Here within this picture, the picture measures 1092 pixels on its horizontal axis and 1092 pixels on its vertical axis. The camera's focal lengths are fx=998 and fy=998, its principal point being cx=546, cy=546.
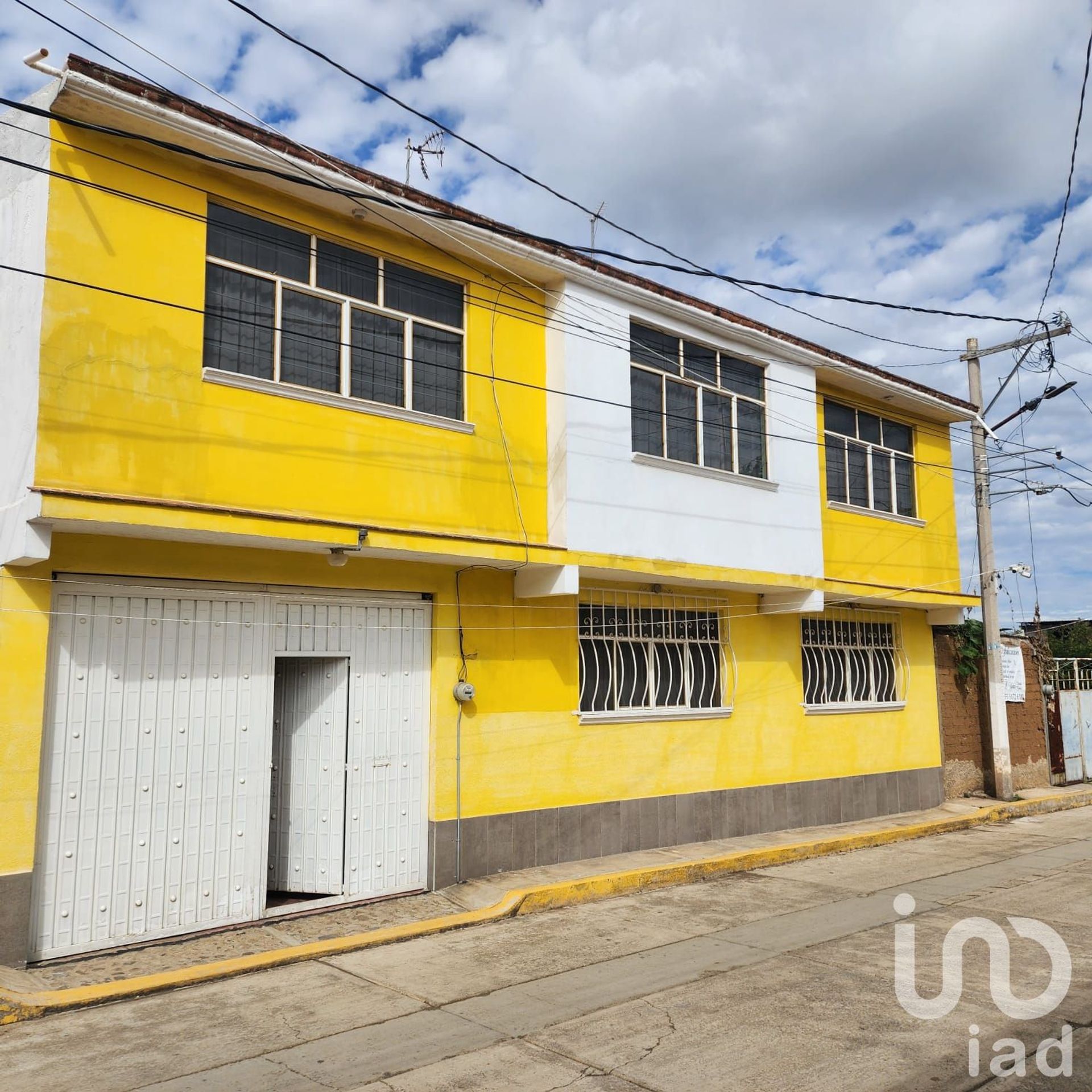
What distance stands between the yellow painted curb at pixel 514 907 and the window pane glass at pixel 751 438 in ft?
15.3

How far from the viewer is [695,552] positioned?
11.6m

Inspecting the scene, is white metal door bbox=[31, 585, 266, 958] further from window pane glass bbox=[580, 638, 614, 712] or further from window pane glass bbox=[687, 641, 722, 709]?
window pane glass bbox=[687, 641, 722, 709]

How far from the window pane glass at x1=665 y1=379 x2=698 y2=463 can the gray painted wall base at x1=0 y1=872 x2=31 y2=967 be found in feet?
25.4

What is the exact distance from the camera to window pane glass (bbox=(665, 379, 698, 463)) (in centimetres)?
1180

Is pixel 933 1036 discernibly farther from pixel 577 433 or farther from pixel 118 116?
pixel 118 116

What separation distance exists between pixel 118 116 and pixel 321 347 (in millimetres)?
2347

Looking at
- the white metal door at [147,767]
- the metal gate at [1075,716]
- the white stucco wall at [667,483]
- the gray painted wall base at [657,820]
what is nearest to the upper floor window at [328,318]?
the white stucco wall at [667,483]

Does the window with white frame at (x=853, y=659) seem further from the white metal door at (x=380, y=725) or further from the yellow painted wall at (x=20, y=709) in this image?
the yellow painted wall at (x=20, y=709)

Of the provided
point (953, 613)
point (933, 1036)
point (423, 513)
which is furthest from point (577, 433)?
point (953, 613)

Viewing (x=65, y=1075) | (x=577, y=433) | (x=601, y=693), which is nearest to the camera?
(x=65, y=1075)

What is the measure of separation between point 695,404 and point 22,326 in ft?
24.4

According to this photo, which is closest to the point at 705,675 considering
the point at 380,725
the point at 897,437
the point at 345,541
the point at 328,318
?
the point at 380,725

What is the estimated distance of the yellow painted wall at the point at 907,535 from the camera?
45.9 ft

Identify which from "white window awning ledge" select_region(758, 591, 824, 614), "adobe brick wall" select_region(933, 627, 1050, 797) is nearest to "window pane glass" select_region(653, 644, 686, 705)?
"white window awning ledge" select_region(758, 591, 824, 614)
